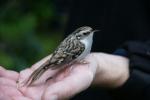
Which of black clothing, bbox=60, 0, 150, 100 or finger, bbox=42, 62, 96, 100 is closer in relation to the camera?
finger, bbox=42, 62, 96, 100

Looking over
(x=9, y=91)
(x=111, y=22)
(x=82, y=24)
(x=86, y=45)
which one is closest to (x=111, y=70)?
(x=86, y=45)

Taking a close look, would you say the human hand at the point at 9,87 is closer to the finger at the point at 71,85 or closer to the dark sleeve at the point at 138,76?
the finger at the point at 71,85

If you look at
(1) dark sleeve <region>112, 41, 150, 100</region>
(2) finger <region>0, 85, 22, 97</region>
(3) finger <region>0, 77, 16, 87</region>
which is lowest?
(1) dark sleeve <region>112, 41, 150, 100</region>

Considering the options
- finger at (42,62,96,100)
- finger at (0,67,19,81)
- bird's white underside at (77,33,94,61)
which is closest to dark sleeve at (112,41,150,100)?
bird's white underside at (77,33,94,61)

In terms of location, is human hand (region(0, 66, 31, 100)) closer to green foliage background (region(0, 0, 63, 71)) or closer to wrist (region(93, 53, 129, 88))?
wrist (region(93, 53, 129, 88))

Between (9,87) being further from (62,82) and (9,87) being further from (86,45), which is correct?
(86,45)

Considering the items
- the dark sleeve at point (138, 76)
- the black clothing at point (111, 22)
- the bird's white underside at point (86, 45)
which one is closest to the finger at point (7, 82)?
the bird's white underside at point (86, 45)

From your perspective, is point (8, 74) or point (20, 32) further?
point (20, 32)
